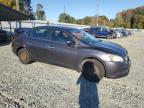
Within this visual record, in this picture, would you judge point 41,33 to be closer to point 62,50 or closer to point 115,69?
point 62,50

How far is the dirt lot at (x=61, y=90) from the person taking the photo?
5.10m

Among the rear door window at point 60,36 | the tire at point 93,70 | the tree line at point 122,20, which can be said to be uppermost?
the tree line at point 122,20

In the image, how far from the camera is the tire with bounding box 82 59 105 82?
6898 millimetres

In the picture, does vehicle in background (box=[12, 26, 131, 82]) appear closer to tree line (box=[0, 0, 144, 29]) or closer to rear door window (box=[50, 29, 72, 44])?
rear door window (box=[50, 29, 72, 44])

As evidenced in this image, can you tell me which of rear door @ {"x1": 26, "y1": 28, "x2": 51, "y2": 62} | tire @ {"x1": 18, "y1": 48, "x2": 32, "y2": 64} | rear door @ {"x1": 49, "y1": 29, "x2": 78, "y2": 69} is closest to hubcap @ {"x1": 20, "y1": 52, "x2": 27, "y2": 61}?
tire @ {"x1": 18, "y1": 48, "x2": 32, "y2": 64}

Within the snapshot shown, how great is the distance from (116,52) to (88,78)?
4.01 feet

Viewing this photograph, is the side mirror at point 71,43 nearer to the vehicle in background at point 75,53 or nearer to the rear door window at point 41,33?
the vehicle in background at point 75,53

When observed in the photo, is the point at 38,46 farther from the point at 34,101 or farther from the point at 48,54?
the point at 34,101

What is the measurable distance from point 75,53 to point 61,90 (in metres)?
1.75

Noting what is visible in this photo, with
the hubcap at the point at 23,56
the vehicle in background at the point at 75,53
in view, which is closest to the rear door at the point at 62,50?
the vehicle in background at the point at 75,53

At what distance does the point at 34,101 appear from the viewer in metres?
5.11

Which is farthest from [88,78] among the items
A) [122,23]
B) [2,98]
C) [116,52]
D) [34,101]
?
[122,23]

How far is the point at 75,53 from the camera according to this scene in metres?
7.30

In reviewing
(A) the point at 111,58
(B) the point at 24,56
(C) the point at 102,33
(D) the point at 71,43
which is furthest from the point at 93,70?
(C) the point at 102,33
